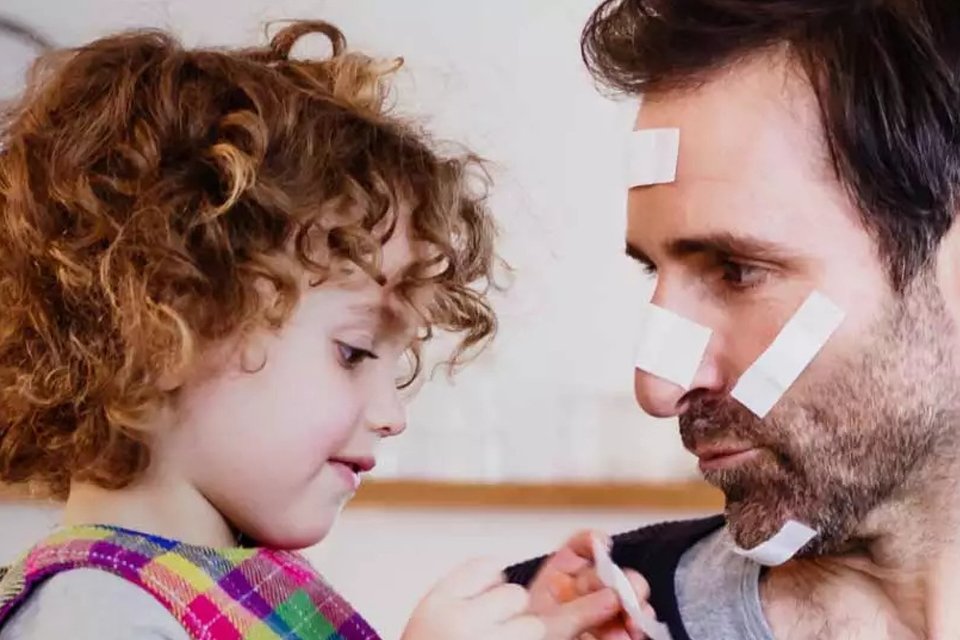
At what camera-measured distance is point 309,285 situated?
954 mm

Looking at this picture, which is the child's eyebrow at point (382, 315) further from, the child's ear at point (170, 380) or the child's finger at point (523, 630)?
the child's finger at point (523, 630)

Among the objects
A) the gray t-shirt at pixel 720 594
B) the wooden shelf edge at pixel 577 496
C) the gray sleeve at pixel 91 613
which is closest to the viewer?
the gray sleeve at pixel 91 613

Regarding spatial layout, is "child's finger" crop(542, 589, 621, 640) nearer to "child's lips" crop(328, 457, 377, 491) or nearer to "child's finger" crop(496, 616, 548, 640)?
"child's finger" crop(496, 616, 548, 640)

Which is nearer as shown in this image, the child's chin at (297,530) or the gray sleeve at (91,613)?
the gray sleeve at (91,613)

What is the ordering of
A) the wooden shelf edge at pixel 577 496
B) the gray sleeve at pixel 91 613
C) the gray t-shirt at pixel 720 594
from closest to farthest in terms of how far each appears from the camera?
the gray sleeve at pixel 91 613, the gray t-shirt at pixel 720 594, the wooden shelf edge at pixel 577 496

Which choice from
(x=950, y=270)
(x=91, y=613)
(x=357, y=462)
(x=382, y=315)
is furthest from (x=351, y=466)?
(x=950, y=270)

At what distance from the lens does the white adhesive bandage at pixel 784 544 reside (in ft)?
3.10

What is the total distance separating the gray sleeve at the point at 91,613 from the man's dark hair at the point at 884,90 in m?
0.54

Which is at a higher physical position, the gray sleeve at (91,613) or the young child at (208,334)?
the young child at (208,334)

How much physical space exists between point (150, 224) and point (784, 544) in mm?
497

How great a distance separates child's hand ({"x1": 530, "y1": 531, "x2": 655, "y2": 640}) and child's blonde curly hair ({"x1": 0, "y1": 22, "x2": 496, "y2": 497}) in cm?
23

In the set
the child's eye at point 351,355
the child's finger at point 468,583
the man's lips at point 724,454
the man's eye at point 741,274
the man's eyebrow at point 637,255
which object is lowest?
the child's finger at point 468,583

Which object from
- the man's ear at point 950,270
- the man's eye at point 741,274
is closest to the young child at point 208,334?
the man's eye at point 741,274

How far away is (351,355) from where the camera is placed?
3.24 feet
